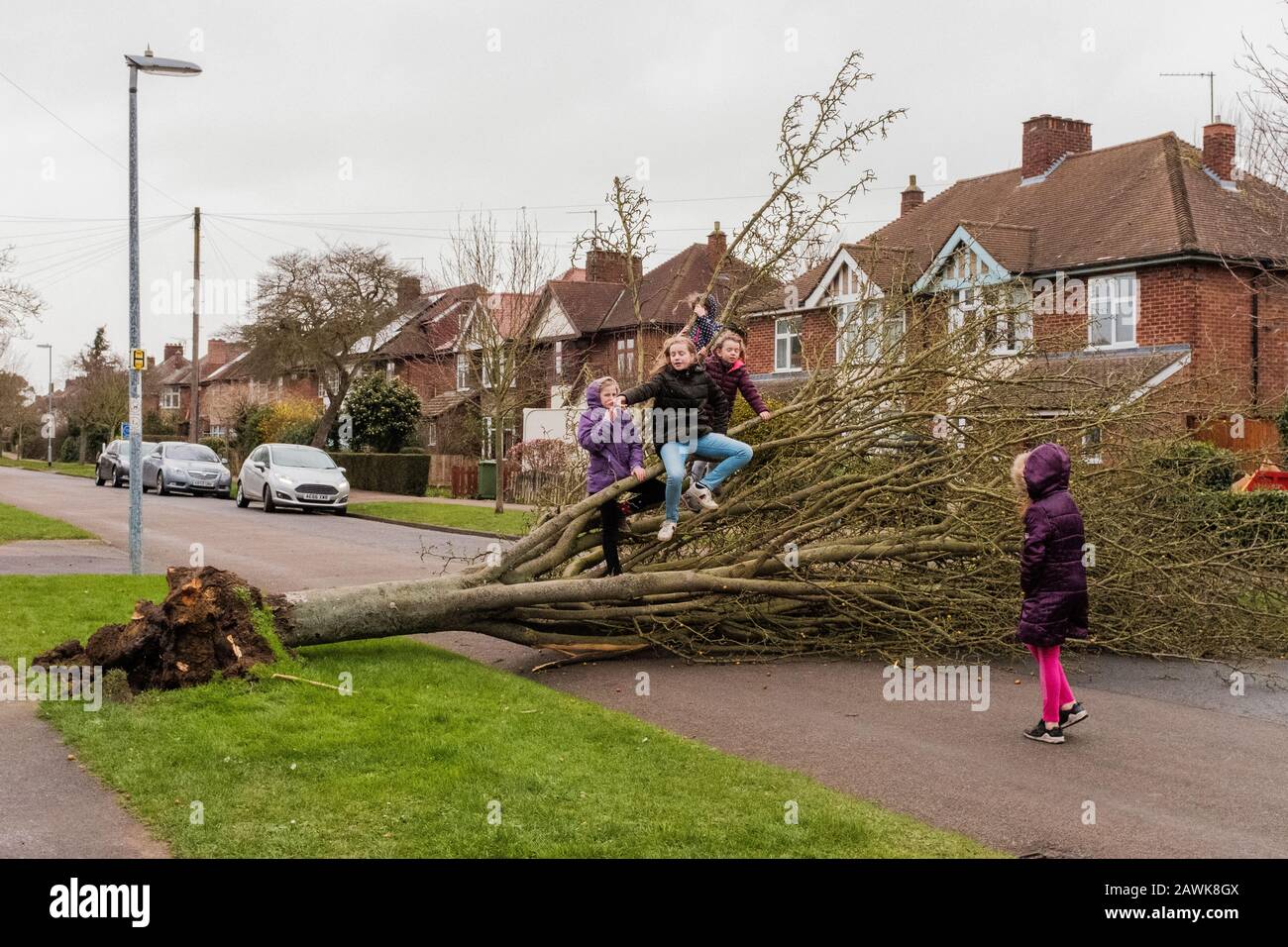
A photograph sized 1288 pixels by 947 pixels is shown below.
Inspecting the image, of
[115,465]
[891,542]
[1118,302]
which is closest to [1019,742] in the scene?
[891,542]

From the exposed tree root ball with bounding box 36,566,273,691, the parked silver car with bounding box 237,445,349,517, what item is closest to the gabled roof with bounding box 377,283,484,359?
the parked silver car with bounding box 237,445,349,517

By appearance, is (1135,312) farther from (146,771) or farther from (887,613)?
(146,771)

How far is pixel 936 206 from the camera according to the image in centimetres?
3925

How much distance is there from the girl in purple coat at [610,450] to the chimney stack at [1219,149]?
26927 millimetres

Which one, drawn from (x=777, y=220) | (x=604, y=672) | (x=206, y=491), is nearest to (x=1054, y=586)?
(x=604, y=672)

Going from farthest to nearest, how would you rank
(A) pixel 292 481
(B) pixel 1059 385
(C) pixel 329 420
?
(C) pixel 329 420, (A) pixel 292 481, (B) pixel 1059 385

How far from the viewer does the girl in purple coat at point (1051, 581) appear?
736 centimetres

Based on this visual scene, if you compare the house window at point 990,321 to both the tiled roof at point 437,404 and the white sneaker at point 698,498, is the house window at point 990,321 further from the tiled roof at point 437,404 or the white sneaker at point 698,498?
the tiled roof at point 437,404

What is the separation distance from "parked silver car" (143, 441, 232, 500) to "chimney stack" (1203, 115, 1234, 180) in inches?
1090

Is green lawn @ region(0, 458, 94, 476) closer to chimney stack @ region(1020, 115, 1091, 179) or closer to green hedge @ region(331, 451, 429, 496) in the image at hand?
green hedge @ region(331, 451, 429, 496)

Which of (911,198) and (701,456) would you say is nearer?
(701,456)

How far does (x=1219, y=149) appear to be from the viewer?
103 feet

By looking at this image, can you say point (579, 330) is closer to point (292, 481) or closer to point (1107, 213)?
point (292, 481)

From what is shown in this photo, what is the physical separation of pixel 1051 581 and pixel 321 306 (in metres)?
42.4
